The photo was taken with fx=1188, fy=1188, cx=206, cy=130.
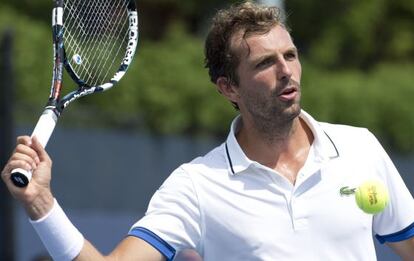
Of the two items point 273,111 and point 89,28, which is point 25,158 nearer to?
point 273,111

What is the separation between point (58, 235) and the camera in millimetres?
4133

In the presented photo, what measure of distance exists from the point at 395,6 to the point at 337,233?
1223 cm

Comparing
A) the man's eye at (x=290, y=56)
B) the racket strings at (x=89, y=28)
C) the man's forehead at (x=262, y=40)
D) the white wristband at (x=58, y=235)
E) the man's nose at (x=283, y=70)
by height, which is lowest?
the white wristband at (x=58, y=235)

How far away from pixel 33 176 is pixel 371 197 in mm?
1238

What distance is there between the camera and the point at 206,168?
179 inches

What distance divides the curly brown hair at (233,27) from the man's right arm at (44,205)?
30.9 inches

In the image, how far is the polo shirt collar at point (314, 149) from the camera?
14.7 feet

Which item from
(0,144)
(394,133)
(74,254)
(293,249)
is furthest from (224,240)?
(394,133)

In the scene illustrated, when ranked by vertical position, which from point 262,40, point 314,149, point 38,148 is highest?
point 262,40

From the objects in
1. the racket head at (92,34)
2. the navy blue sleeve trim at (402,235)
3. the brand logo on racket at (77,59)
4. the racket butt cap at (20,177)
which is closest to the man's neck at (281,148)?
the navy blue sleeve trim at (402,235)

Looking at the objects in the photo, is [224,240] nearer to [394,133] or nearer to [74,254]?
[74,254]

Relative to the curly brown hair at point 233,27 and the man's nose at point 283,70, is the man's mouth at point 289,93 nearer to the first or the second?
the man's nose at point 283,70

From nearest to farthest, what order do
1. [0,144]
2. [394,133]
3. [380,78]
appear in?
[0,144]
[394,133]
[380,78]

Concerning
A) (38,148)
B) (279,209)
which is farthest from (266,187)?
(38,148)
